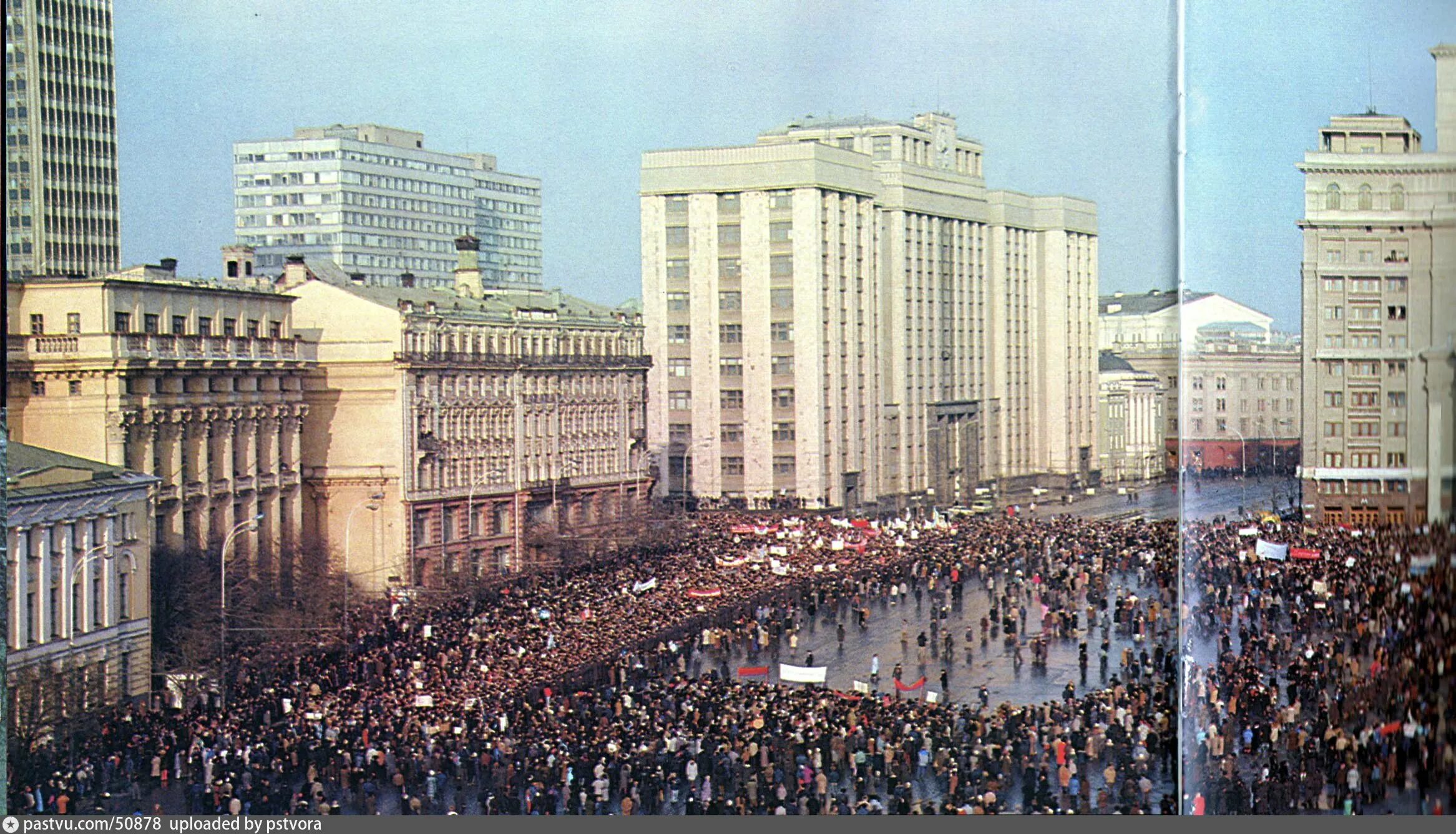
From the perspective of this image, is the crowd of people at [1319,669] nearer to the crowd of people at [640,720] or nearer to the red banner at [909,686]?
the crowd of people at [640,720]

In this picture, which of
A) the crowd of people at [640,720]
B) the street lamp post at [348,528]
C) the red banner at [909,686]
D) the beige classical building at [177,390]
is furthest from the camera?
the street lamp post at [348,528]

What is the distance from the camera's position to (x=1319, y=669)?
17594 mm

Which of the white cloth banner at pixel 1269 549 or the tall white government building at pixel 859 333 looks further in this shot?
the tall white government building at pixel 859 333

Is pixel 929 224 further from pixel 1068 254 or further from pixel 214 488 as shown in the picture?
pixel 214 488

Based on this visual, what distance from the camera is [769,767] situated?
1738cm

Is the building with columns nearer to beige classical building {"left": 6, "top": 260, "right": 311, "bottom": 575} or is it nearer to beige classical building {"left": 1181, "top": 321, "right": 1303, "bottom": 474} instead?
beige classical building {"left": 6, "top": 260, "right": 311, "bottom": 575}

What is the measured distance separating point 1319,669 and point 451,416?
26.1ft

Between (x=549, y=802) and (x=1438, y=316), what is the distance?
8.56 metres

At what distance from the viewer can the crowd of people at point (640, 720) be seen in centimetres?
1712

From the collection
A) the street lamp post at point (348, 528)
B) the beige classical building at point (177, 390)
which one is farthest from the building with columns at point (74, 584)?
the street lamp post at point (348, 528)

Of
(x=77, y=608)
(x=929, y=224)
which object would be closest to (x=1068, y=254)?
(x=929, y=224)

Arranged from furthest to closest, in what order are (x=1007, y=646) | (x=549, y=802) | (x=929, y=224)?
(x=929, y=224)
(x=1007, y=646)
(x=549, y=802)

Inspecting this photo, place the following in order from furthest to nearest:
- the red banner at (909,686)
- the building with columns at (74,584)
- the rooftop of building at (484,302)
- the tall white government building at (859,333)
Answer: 1. the tall white government building at (859,333)
2. the rooftop of building at (484,302)
3. the red banner at (909,686)
4. the building with columns at (74,584)

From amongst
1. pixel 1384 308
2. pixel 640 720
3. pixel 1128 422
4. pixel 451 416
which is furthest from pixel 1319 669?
pixel 451 416
